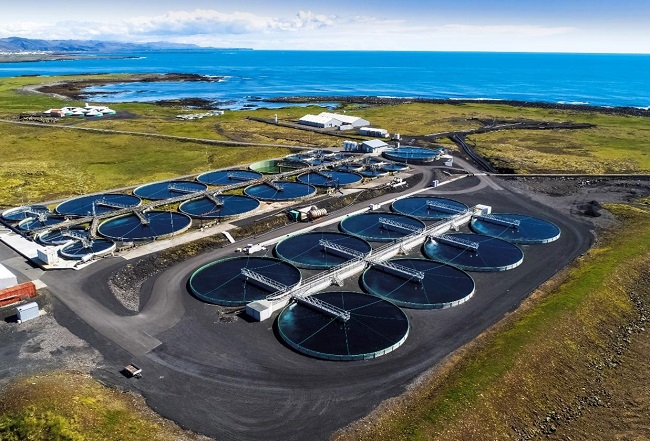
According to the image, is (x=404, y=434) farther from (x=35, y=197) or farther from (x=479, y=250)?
(x=35, y=197)

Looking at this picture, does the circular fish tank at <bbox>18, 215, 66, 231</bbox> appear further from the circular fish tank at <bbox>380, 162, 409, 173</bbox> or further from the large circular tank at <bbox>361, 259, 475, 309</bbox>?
the circular fish tank at <bbox>380, 162, 409, 173</bbox>

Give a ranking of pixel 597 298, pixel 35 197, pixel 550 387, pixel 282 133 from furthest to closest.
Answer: pixel 282 133
pixel 35 197
pixel 597 298
pixel 550 387

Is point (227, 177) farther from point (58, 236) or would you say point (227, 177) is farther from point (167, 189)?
point (58, 236)

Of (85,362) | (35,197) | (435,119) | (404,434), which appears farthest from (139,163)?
(435,119)

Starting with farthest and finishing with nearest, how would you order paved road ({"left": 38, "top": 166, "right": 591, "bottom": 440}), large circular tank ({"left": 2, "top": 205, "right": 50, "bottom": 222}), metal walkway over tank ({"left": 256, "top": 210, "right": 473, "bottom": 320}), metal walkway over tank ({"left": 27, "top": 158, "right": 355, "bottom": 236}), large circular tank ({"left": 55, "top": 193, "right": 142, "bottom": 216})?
large circular tank ({"left": 55, "top": 193, "right": 142, "bottom": 216}) < large circular tank ({"left": 2, "top": 205, "right": 50, "bottom": 222}) < metal walkway over tank ({"left": 27, "top": 158, "right": 355, "bottom": 236}) < metal walkway over tank ({"left": 256, "top": 210, "right": 473, "bottom": 320}) < paved road ({"left": 38, "top": 166, "right": 591, "bottom": 440})

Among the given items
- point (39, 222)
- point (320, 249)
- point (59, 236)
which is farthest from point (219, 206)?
point (39, 222)

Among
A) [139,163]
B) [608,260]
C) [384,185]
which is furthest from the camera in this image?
[139,163]

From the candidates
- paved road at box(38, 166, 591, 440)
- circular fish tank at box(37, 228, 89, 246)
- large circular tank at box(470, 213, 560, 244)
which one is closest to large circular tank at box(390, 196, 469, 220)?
large circular tank at box(470, 213, 560, 244)
